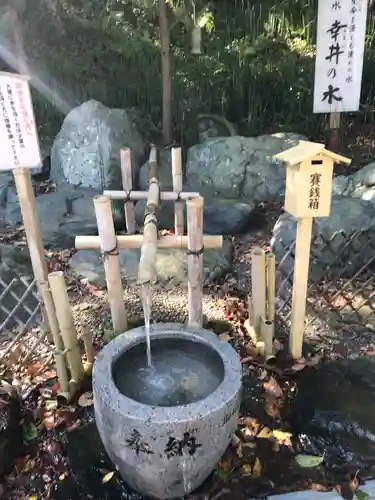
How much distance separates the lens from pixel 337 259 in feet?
14.3

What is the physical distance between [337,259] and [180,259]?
5.12ft

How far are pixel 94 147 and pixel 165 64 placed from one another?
1682 millimetres

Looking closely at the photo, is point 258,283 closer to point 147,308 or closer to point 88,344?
point 147,308

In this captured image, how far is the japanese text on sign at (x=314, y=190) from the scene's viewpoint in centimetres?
281

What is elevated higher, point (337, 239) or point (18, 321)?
point (337, 239)

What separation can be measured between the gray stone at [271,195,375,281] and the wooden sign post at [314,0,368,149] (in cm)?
234

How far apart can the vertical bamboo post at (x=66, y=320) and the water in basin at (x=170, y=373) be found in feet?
1.66

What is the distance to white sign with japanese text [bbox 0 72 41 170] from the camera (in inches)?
104

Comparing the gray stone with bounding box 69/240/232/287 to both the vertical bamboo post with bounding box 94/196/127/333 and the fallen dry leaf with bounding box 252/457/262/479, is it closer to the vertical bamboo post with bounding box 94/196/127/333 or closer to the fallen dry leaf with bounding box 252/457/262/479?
the vertical bamboo post with bounding box 94/196/127/333

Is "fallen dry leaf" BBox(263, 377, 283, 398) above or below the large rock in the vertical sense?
below

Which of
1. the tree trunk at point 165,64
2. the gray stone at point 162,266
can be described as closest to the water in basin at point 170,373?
the gray stone at point 162,266

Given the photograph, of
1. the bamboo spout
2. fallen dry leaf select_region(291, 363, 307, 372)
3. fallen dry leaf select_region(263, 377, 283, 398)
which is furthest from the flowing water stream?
fallen dry leaf select_region(291, 363, 307, 372)

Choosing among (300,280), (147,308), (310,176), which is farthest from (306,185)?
(147,308)

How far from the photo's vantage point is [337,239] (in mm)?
4469
